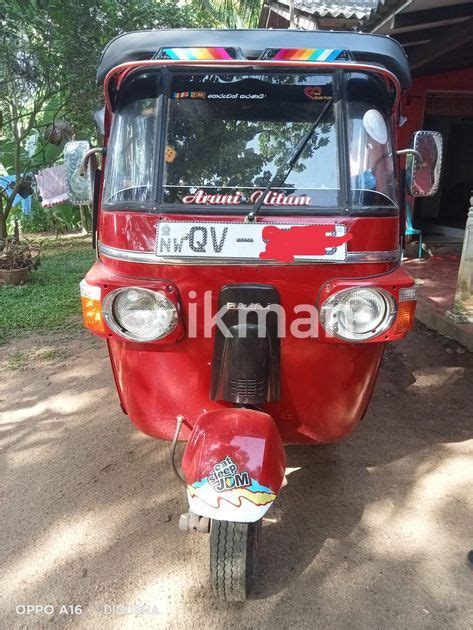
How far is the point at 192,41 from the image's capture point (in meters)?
2.25

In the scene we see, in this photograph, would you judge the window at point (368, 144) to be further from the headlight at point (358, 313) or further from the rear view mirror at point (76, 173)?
the rear view mirror at point (76, 173)

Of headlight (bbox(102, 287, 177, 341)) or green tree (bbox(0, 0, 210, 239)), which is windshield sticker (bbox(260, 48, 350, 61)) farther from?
green tree (bbox(0, 0, 210, 239))

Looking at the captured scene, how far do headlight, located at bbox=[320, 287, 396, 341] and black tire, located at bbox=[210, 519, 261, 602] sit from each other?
91 centimetres

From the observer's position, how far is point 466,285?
5.04 m

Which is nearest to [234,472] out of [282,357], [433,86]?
[282,357]

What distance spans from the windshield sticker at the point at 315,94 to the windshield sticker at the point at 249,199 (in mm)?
471

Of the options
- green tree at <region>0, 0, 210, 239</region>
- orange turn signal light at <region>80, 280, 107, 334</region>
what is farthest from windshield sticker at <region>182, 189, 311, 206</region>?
green tree at <region>0, 0, 210, 239</region>

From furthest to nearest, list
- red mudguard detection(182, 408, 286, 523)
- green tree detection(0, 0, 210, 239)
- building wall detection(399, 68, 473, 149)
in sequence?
1. building wall detection(399, 68, 473, 149)
2. green tree detection(0, 0, 210, 239)
3. red mudguard detection(182, 408, 286, 523)

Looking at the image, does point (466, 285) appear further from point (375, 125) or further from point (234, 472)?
point (234, 472)

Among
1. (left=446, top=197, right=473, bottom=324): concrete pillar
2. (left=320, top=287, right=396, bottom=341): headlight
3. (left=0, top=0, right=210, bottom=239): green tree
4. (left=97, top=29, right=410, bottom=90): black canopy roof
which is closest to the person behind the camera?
(left=320, top=287, right=396, bottom=341): headlight

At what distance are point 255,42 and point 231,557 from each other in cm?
224

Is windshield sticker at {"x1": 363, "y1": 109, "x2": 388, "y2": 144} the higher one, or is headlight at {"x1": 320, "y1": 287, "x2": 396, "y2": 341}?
windshield sticker at {"x1": 363, "y1": 109, "x2": 388, "y2": 144}

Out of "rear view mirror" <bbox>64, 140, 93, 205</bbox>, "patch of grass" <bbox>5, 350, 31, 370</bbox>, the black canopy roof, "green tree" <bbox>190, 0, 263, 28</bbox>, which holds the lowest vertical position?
"patch of grass" <bbox>5, 350, 31, 370</bbox>

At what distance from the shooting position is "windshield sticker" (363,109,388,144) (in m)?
2.29
